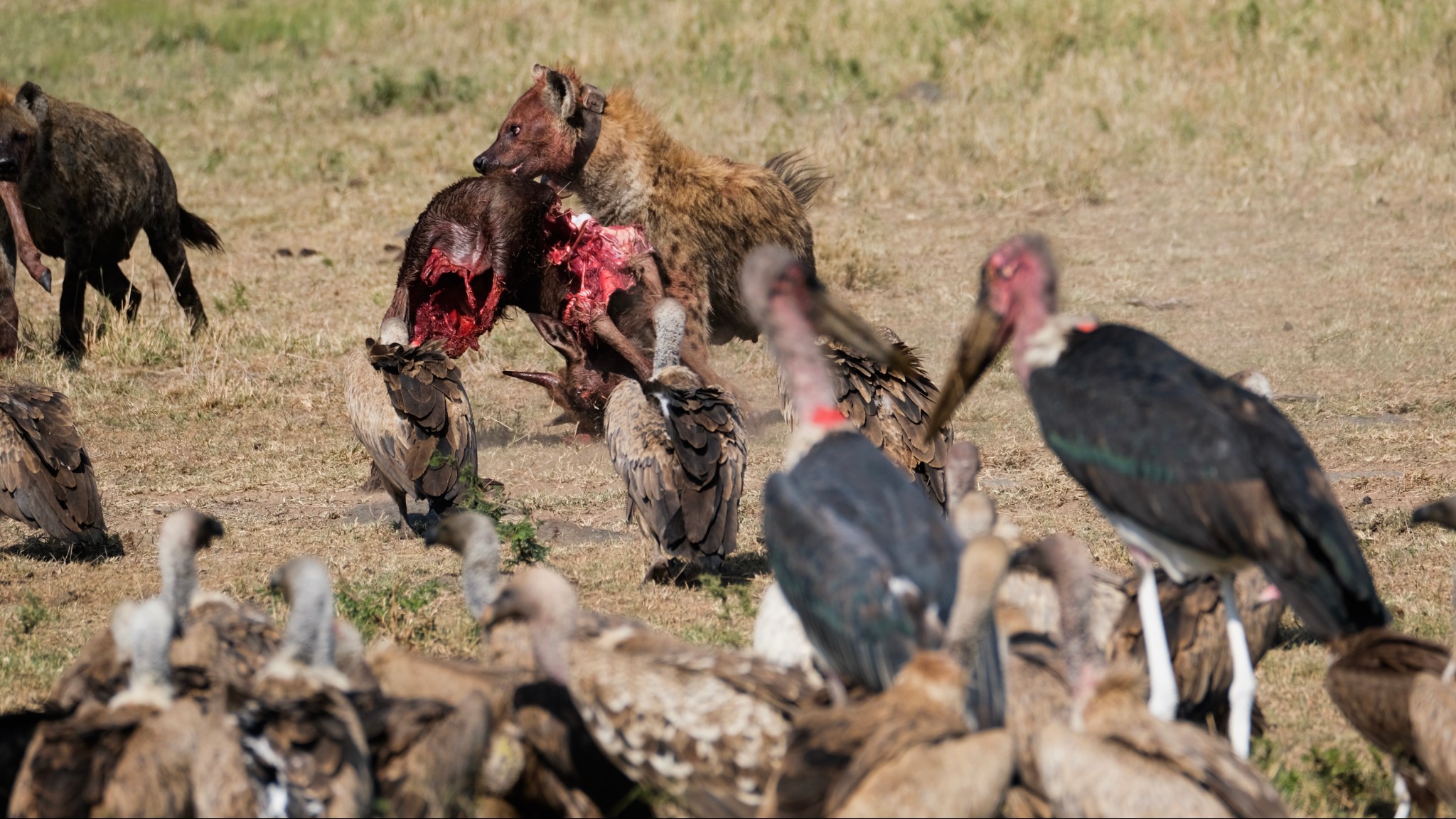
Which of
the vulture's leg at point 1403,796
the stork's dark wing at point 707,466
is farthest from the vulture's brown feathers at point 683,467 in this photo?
the vulture's leg at point 1403,796

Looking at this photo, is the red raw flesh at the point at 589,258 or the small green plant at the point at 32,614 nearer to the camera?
the small green plant at the point at 32,614

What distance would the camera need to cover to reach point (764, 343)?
10.7 meters

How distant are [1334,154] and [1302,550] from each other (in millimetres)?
10604

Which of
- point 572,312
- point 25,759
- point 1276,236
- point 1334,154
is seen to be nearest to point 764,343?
point 572,312

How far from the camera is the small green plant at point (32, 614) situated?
233 inches

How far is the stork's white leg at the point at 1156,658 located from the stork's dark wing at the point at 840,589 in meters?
0.91

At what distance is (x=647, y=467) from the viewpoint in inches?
255

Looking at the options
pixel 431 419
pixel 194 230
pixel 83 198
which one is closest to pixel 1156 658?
pixel 431 419

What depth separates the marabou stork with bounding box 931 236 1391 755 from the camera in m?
4.14

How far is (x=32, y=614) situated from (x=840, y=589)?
3.49m

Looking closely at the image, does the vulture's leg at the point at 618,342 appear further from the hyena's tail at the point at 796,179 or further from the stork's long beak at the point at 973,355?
the stork's long beak at the point at 973,355

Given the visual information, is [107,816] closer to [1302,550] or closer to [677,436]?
[1302,550]

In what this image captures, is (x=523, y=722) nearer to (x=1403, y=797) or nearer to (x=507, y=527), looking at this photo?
(x=1403, y=797)

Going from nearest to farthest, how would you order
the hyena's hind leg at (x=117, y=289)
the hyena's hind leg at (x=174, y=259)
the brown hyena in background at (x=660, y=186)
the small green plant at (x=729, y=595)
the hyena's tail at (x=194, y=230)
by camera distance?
the small green plant at (x=729, y=595)
the brown hyena in background at (x=660, y=186)
the hyena's hind leg at (x=117, y=289)
the hyena's hind leg at (x=174, y=259)
the hyena's tail at (x=194, y=230)
